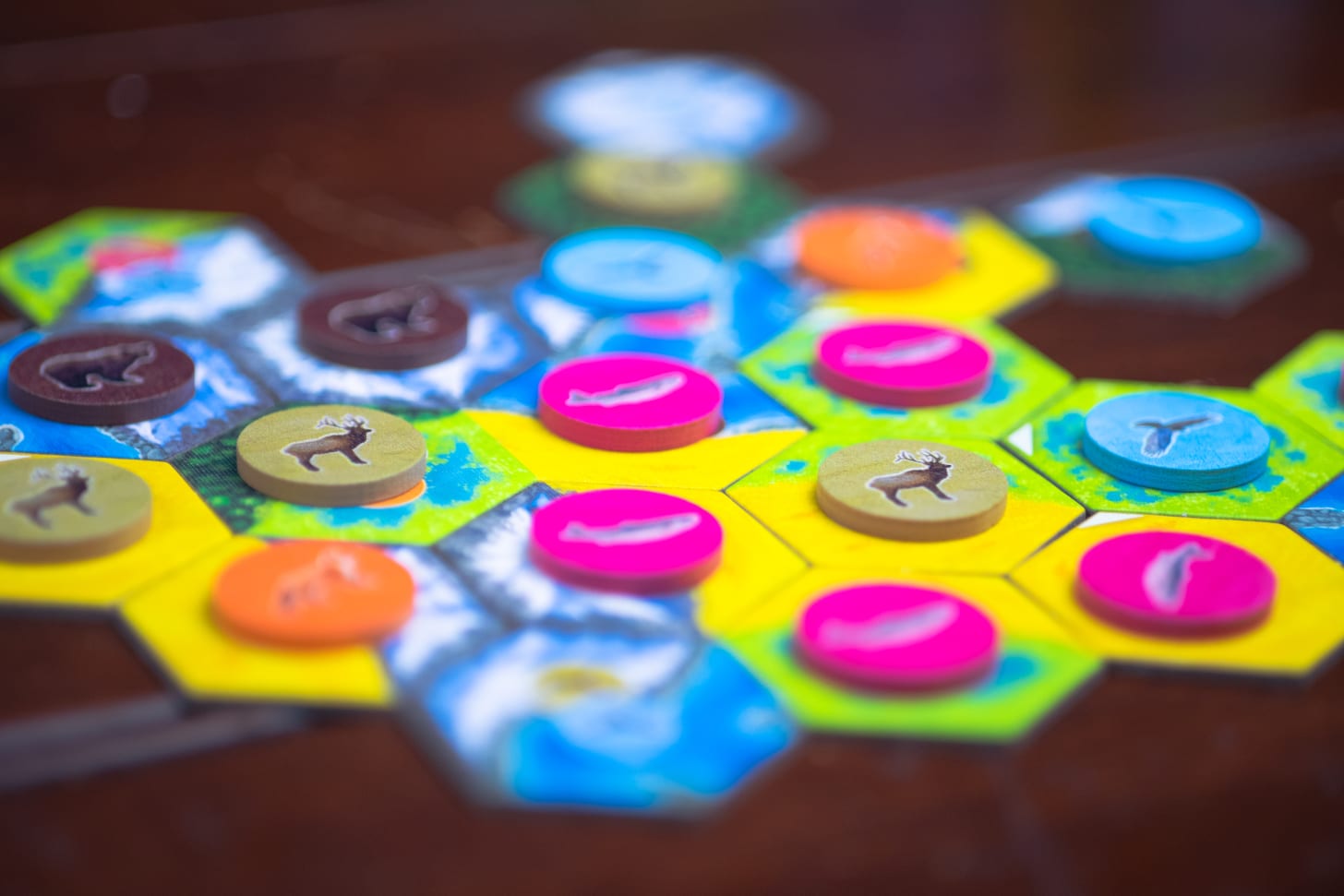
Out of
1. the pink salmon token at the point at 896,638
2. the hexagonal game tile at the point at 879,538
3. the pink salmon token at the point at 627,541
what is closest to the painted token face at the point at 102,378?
the pink salmon token at the point at 627,541

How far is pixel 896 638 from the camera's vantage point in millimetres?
983

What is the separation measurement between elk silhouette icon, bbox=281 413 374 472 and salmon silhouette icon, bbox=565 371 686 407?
162mm

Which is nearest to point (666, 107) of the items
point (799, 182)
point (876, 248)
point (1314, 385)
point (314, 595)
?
point (799, 182)

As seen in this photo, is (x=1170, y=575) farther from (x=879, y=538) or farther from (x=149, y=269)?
(x=149, y=269)

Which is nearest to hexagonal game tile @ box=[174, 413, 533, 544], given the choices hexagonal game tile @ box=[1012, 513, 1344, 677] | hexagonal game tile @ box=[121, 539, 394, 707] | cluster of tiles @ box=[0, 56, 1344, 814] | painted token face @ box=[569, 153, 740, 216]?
cluster of tiles @ box=[0, 56, 1344, 814]

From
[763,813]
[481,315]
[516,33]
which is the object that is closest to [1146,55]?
[516,33]

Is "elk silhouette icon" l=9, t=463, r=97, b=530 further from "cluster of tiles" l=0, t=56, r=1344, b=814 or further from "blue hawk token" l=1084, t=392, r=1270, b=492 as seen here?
"blue hawk token" l=1084, t=392, r=1270, b=492

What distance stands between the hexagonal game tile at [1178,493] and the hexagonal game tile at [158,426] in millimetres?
612

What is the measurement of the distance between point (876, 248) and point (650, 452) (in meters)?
0.47

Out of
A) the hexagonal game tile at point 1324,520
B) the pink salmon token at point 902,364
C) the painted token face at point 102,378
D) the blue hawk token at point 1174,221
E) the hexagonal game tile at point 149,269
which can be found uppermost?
the blue hawk token at point 1174,221

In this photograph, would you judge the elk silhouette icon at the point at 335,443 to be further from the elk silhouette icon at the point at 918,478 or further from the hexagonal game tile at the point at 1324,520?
the hexagonal game tile at the point at 1324,520

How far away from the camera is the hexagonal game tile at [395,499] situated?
3.64 feet

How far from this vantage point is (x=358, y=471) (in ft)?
3.76

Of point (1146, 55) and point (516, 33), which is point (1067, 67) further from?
point (516, 33)
